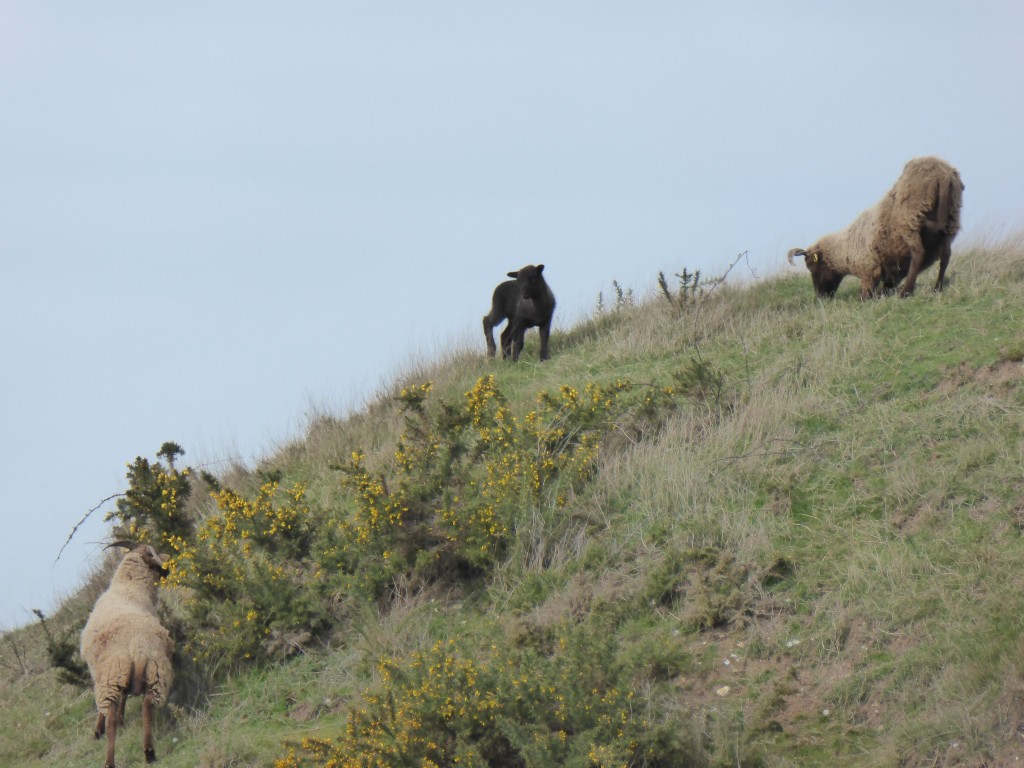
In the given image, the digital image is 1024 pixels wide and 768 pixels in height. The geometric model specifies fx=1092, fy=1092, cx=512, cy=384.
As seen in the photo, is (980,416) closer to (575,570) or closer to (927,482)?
(927,482)

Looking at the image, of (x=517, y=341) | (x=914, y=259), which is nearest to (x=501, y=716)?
(x=914, y=259)

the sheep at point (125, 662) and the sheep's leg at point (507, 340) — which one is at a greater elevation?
the sheep's leg at point (507, 340)

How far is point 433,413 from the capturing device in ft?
38.9

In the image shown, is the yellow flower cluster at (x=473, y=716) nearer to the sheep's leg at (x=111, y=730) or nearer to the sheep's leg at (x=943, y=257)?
the sheep's leg at (x=111, y=730)

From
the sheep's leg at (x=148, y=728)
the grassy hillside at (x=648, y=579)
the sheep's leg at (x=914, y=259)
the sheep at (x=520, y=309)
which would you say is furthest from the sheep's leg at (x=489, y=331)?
the sheep's leg at (x=148, y=728)

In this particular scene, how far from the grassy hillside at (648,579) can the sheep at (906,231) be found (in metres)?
0.55

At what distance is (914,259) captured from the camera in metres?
12.0

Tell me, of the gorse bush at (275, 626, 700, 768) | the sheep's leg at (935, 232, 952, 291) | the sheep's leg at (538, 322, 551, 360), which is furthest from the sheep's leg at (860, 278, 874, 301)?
the gorse bush at (275, 626, 700, 768)

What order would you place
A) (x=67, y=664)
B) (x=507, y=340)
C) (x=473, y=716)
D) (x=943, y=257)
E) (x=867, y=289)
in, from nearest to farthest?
1. (x=473, y=716)
2. (x=67, y=664)
3. (x=943, y=257)
4. (x=867, y=289)
5. (x=507, y=340)

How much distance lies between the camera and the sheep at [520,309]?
562 inches

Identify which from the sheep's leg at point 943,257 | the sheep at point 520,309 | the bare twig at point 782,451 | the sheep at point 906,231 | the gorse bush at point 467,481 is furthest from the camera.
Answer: the sheep at point 520,309

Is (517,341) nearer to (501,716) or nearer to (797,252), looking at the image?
(797,252)

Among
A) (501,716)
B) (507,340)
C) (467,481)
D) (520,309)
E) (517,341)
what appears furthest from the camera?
(507,340)

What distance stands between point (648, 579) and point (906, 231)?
5.96 metres
